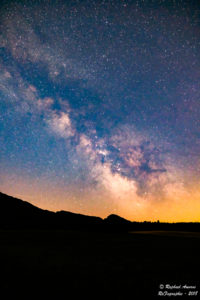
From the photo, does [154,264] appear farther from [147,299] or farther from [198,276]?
[147,299]

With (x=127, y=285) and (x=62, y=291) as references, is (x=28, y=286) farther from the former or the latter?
(x=127, y=285)

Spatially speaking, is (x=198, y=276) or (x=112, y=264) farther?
(x=112, y=264)

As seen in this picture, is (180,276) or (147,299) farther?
(180,276)

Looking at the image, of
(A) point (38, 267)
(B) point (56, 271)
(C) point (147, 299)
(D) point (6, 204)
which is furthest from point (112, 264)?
(D) point (6, 204)

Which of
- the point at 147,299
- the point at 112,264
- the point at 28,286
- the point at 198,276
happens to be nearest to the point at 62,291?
the point at 28,286

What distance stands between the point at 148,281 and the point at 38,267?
5047 millimetres

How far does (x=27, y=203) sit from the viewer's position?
135 m

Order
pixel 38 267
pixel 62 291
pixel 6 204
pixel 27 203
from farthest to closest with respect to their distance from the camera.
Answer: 1. pixel 27 203
2. pixel 6 204
3. pixel 38 267
4. pixel 62 291

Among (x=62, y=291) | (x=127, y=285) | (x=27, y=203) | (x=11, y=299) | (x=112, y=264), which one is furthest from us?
(x=27, y=203)

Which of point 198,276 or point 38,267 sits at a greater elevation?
point 198,276

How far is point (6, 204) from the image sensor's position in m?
126

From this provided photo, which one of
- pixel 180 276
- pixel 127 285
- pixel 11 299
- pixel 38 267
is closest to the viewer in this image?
pixel 11 299

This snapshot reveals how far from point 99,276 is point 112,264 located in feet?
7.39

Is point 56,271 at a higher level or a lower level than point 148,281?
lower
